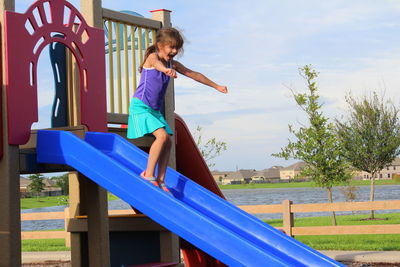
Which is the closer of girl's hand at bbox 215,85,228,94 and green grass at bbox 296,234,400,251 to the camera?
Result: girl's hand at bbox 215,85,228,94

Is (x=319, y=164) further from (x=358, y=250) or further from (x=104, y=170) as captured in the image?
(x=104, y=170)

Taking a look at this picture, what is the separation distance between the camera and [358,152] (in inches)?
898

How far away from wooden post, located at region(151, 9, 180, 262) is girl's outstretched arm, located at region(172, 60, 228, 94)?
2.57m

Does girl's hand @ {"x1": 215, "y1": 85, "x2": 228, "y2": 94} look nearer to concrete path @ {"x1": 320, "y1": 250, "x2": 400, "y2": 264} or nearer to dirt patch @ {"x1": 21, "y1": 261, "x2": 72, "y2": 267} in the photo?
concrete path @ {"x1": 320, "y1": 250, "x2": 400, "y2": 264}

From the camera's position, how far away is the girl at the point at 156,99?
530 centimetres

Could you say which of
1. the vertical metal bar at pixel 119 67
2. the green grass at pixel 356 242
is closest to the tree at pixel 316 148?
the green grass at pixel 356 242

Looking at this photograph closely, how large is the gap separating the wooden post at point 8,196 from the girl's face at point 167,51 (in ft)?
4.97

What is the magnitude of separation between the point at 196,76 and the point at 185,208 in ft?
4.16

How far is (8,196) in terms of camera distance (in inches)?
230

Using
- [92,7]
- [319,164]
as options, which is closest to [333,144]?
[319,164]

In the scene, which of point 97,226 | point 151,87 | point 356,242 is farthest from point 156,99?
point 356,242

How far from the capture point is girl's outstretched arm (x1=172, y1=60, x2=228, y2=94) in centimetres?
538

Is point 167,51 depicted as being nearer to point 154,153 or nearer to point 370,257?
point 154,153

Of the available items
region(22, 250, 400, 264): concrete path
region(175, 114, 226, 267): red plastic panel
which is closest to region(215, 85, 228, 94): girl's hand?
region(175, 114, 226, 267): red plastic panel
